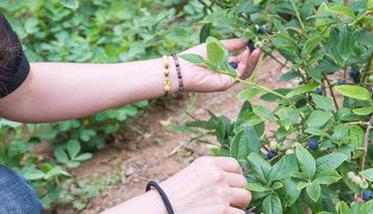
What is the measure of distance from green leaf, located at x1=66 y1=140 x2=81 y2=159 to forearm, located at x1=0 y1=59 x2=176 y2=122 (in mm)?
756

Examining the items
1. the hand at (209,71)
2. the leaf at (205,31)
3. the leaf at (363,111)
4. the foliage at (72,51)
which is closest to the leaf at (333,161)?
the leaf at (363,111)

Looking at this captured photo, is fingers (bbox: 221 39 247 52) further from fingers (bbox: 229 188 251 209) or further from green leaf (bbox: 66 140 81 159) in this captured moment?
green leaf (bbox: 66 140 81 159)

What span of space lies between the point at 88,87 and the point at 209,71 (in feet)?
0.88

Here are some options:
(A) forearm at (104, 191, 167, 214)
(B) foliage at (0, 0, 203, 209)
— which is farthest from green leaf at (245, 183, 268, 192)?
(B) foliage at (0, 0, 203, 209)

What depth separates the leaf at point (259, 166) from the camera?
1051 mm

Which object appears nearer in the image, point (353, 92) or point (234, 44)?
point (353, 92)

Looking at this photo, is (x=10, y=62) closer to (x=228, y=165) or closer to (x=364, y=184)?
(x=228, y=165)

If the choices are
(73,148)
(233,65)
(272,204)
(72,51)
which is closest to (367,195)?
(272,204)

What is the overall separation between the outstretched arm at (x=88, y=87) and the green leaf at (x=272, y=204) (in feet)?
1.41

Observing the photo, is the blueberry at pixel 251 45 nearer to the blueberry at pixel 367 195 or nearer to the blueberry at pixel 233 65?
the blueberry at pixel 233 65

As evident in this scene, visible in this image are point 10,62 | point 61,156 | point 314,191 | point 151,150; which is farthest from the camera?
point 151,150

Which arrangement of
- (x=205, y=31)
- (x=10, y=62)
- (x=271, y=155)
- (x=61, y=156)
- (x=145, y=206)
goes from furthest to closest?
(x=61, y=156)
(x=205, y=31)
(x=10, y=62)
(x=271, y=155)
(x=145, y=206)

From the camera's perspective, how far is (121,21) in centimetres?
290

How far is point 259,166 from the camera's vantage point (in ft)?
3.48
